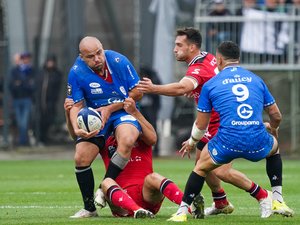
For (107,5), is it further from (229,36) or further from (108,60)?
(108,60)

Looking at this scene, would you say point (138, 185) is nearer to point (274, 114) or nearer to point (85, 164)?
point (85, 164)

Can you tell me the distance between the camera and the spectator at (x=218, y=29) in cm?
2681

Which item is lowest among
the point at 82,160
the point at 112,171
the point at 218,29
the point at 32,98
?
the point at 32,98

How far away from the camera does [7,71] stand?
93.2ft

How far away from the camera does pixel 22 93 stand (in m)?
28.1

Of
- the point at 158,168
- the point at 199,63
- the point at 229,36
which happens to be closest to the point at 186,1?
the point at 229,36

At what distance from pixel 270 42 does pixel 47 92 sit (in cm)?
613

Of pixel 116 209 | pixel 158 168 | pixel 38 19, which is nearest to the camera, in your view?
pixel 116 209

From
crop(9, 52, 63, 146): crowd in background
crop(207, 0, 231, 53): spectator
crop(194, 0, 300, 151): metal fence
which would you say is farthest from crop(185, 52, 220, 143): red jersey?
crop(9, 52, 63, 146): crowd in background

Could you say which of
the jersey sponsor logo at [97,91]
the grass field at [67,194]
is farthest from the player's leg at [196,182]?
the jersey sponsor logo at [97,91]

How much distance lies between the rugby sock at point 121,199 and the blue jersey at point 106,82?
3.90 feet

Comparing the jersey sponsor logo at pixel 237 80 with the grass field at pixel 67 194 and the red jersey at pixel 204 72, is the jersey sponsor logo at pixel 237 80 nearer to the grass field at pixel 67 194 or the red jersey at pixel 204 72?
the red jersey at pixel 204 72

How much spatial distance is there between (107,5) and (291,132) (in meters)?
8.12

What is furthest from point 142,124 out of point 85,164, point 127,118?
point 85,164
